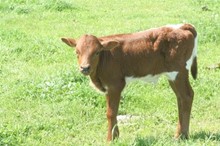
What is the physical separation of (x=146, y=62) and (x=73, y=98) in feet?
6.28

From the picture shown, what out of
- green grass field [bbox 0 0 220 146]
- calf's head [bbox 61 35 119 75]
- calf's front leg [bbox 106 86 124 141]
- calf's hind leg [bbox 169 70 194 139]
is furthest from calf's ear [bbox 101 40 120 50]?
green grass field [bbox 0 0 220 146]

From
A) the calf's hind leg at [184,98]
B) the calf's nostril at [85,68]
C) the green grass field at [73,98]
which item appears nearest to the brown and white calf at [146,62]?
the calf's hind leg at [184,98]

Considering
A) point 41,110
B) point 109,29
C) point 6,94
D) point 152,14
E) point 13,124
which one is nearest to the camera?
point 13,124

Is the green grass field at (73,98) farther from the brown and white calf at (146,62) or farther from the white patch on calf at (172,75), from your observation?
the white patch on calf at (172,75)

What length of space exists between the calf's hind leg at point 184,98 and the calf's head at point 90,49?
927 millimetres

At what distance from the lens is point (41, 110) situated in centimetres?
786

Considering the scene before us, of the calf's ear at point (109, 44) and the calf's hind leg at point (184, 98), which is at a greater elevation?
the calf's ear at point (109, 44)

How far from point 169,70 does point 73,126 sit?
63.3 inches

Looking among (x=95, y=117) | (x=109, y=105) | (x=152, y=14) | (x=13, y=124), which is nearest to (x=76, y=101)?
(x=95, y=117)

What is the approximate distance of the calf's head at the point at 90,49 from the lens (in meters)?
6.13

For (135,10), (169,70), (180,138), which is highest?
(169,70)

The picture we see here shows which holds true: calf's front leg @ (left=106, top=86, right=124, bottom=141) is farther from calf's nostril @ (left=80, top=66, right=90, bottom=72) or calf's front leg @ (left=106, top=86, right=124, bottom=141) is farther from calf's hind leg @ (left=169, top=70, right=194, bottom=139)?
calf's hind leg @ (left=169, top=70, right=194, bottom=139)

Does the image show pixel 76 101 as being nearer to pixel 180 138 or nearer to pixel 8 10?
pixel 180 138

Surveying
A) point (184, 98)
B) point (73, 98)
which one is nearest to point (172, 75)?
point (184, 98)
